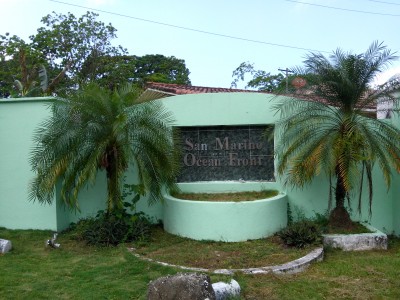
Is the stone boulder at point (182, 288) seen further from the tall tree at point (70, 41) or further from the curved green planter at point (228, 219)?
the tall tree at point (70, 41)

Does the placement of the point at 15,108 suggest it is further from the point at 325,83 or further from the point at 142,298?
the point at 325,83

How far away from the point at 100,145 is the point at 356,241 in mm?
5132

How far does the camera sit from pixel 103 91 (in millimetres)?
7984

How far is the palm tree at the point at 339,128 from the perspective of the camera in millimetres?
7773

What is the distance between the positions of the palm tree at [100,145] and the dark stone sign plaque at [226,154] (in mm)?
1493

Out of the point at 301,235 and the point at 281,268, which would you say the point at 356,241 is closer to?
the point at 301,235

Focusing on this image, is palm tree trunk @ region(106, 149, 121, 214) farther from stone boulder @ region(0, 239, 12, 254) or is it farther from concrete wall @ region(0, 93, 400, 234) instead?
stone boulder @ region(0, 239, 12, 254)

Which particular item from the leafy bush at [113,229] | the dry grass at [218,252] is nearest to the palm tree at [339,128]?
the dry grass at [218,252]

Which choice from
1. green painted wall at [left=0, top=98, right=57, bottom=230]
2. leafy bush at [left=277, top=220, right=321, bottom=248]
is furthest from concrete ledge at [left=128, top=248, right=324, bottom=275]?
green painted wall at [left=0, top=98, right=57, bottom=230]

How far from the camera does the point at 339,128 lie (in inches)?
322

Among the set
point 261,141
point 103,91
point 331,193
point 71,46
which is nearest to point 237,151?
point 261,141

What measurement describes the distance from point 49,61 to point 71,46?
1.49 metres

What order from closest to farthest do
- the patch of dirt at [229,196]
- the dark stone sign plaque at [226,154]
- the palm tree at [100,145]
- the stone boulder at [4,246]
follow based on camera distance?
the stone boulder at [4,246]
the palm tree at [100,145]
the patch of dirt at [229,196]
the dark stone sign plaque at [226,154]

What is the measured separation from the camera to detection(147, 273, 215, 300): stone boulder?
176 inches
